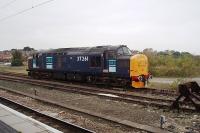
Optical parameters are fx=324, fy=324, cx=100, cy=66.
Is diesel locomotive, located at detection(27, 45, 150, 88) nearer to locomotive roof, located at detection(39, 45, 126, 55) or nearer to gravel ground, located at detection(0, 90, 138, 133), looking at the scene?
locomotive roof, located at detection(39, 45, 126, 55)

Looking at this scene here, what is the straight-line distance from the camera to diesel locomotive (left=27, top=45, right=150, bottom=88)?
21250mm

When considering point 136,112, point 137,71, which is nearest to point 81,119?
point 136,112

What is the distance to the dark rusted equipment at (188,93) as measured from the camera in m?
13.2

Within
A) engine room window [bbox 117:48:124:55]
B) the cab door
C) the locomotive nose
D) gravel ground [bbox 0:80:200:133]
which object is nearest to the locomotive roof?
engine room window [bbox 117:48:124:55]

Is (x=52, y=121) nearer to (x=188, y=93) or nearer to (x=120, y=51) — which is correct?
(x=188, y=93)

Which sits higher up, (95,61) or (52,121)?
(95,61)

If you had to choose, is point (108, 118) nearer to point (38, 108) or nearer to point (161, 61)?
point (38, 108)

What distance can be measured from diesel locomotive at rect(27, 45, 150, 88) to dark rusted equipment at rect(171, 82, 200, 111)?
24.4 ft

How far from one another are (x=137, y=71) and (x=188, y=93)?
795cm

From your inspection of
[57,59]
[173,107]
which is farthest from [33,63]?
[173,107]

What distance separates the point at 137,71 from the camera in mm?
21172

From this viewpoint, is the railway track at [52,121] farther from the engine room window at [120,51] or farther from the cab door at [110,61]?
the engine room window at [120,51]

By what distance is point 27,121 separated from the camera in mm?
10070

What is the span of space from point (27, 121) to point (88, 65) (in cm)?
1456
